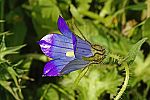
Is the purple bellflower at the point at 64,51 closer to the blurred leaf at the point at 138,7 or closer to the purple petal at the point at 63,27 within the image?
the purple petal at the point at 63,27

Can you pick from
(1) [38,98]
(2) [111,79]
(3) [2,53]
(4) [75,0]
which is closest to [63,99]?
(1) [38,98]

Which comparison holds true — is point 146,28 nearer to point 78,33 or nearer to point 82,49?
point 78,33

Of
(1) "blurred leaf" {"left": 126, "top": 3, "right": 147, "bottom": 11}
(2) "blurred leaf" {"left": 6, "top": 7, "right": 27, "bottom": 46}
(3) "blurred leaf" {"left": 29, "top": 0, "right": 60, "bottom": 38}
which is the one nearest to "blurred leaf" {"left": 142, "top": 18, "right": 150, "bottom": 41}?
(1) "blurred leaf" {"left": 126, "top": 3, "right": 147, "bottom": 11}

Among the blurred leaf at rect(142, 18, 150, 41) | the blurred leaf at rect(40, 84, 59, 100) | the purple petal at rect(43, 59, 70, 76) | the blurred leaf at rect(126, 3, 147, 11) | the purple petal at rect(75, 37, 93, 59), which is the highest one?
the blurred leaf at rect(126, 3, 147, 11)

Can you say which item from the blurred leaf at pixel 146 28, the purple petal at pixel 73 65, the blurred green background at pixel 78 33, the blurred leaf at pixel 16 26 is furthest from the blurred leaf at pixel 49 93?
the purple petal at pixel 73 65

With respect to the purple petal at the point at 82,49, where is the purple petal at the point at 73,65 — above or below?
below

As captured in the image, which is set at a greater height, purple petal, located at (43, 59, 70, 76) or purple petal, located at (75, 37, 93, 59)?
purple petal, located at (75, 37, 93, 59)

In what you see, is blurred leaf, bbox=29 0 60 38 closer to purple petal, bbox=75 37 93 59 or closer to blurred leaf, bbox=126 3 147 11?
blurred leaf, bbox=126 3 147 11
